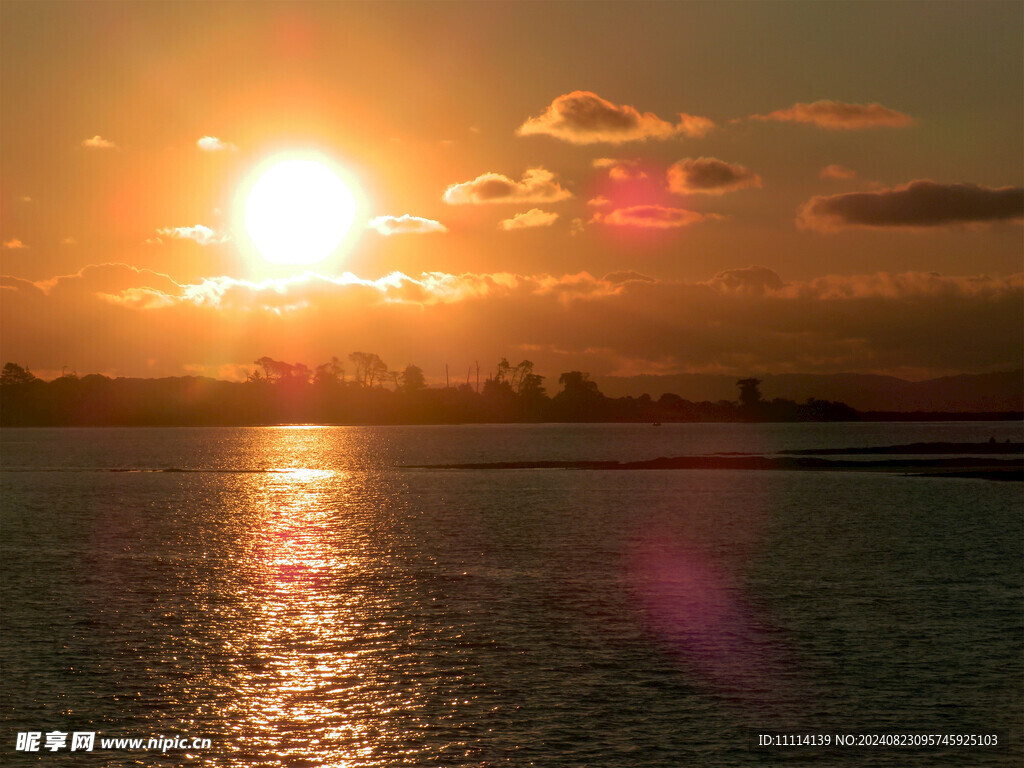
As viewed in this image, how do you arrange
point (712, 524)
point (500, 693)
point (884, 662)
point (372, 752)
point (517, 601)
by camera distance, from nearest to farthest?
point (372, 752) → point (500, 693) → point (884, 662) → point (517, 601) → point (712, 524)

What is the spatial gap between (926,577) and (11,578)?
1924 inches

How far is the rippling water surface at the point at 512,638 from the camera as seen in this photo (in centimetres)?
2730

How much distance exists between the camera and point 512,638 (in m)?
37.8

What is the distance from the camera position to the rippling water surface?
89.6 feet

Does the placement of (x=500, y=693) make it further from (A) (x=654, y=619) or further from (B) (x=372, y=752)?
(A) (x=654, y=619)

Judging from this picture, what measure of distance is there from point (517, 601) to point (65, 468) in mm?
144008

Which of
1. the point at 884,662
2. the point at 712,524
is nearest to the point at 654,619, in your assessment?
the point at 884,662

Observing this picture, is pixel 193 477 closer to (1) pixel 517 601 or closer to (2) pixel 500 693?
(1) pixel 517 601

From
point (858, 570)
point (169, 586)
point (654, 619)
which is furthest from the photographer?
point (858, 570)

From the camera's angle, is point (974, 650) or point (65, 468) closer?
point (974, 650)

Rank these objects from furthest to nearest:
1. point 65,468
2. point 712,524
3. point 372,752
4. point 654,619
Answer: point 65,468 < point 712,524 < point 654,619 < point 372,752

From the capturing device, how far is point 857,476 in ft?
445

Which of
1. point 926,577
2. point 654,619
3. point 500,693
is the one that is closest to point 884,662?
point 654,619

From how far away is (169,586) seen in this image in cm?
5044
